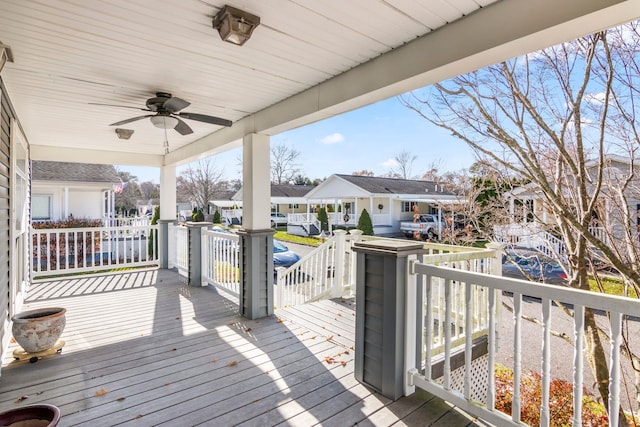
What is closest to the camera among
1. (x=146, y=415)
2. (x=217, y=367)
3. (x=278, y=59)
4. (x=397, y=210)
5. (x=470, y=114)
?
(x=146, y=415)

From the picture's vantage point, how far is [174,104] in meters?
3.41

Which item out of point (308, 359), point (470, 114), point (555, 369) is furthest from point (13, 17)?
point (555, 369)

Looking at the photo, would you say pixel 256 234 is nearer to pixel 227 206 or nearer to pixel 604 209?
pixel 604 209

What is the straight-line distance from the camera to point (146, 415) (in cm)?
236

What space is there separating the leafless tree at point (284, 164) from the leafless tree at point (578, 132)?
2846 centimetres

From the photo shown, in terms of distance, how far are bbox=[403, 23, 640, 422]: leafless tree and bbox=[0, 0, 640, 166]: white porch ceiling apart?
2.02 m

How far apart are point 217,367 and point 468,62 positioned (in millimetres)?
3183

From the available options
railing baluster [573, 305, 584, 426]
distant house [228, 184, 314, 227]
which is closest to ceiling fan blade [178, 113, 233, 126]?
railing baluster [573, 305, 584, 426]

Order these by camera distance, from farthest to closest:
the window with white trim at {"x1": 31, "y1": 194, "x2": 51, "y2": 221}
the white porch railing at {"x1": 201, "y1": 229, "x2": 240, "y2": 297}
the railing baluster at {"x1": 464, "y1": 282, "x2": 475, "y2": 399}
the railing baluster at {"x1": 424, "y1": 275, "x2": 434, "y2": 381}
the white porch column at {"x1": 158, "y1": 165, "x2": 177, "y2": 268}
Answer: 1. the window with white trim at {"x1": 31, "y1": 194, "x2": 51, "y2": 221}
2. the white porch column at {"x1": 158, "y1": 165, "x2": 177, "y2": 268}
3. the white porch railing at {"x1": 201, "y1": 229, "x2": 240, "y2": 297}
4. the railing baluster at {"x1": 424, "y1": 275, "x2": 434, "y2": 381}
5. the railing baluster at {"x1": 464, "y1": 282, "x2": 475, "y2": 399}

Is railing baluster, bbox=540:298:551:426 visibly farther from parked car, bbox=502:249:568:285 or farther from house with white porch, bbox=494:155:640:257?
parked car, bbox=502:249:568:285

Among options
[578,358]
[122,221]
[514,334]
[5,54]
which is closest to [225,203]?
[122,221]

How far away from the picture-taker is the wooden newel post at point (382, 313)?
2.47 metres

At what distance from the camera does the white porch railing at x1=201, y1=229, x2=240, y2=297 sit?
508cm

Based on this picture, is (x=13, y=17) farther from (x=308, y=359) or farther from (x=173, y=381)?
(x=308, y=359)
